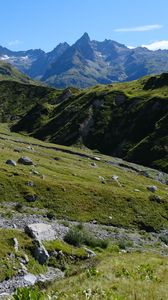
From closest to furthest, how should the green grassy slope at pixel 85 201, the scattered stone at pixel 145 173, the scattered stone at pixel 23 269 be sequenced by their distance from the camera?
the scattered stone at pixel 23 269 < the green grassy slope at pixel 85 201 < the scattered stone at pixel 145 173

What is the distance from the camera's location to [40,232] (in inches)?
1987

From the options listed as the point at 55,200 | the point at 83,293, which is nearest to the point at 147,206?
the point at 55,200

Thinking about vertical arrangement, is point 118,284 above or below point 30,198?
above

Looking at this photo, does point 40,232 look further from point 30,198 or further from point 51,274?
point 30,198

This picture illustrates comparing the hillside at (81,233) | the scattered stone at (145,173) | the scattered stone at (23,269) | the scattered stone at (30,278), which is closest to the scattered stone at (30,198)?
the hillside at (81,233)

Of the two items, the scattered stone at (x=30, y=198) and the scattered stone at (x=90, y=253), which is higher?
the scattered stone at (x=30, y=198)

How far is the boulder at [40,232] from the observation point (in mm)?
49000

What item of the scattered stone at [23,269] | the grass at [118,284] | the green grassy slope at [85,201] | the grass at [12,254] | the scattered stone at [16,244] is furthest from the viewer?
the green grassy slope at [85,201]

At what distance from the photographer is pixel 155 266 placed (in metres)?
27.0

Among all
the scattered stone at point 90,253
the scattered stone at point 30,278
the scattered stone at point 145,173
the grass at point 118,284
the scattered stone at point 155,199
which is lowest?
the scattered stone at point 145,173

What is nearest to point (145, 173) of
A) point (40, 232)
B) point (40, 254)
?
point (40, 232)

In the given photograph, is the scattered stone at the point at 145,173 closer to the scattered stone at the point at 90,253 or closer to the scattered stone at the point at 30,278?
the scattered stone at the point at 90,253

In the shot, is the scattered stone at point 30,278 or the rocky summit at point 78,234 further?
the scattered stone at point 30,278

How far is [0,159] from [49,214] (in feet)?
107
